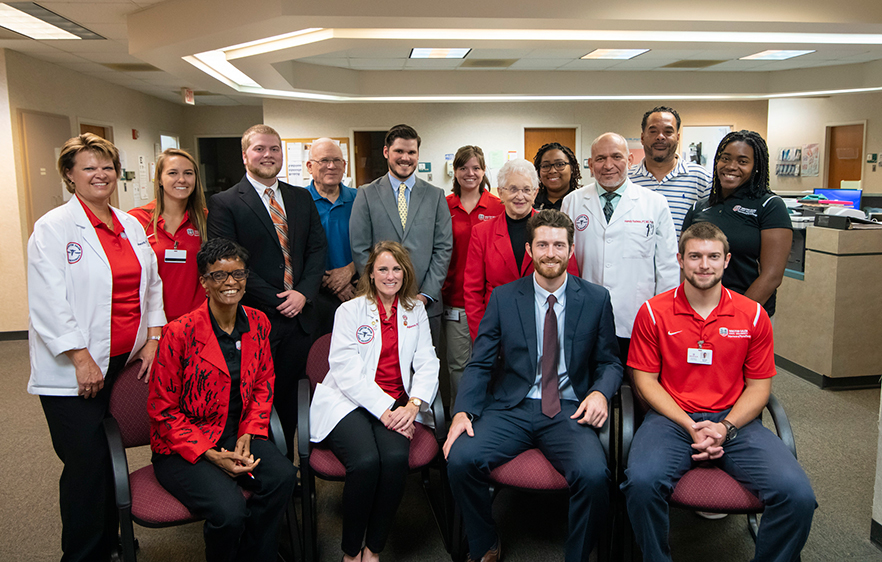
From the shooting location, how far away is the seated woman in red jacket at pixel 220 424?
6.38 feet

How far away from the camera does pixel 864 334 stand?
419 centimetres

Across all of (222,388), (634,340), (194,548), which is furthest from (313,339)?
(634,340)

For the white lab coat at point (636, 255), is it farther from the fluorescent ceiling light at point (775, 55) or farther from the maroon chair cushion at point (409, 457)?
the fluorescent ceiling light at point (775, 55)

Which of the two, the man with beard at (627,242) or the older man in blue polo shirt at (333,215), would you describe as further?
the older man in blue polo shirt at (333,215)

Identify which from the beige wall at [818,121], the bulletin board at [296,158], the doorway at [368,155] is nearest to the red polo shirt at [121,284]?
the bulletin board at [296,158]

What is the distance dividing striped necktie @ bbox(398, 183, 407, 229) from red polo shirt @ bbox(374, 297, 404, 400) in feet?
2.29

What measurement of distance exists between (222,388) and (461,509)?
1.01m

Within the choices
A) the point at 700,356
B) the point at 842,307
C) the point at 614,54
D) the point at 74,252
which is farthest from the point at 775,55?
the point at 74,252

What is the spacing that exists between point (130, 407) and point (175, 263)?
0.65 meters

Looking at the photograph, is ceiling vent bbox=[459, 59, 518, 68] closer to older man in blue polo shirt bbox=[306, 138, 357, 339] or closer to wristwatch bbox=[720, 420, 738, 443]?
older man in blue polo shirt bbox=[306, 138, 357, 339]

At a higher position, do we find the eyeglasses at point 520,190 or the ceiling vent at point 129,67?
the ceiling vent at point 129,67

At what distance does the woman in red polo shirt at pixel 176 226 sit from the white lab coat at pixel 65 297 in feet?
1.16

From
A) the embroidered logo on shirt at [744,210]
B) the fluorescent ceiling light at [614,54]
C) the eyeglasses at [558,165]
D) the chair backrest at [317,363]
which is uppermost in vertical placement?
the fluorescent ceiling light at [614,54]

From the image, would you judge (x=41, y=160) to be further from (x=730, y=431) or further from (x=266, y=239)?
(x=730, y=431)
